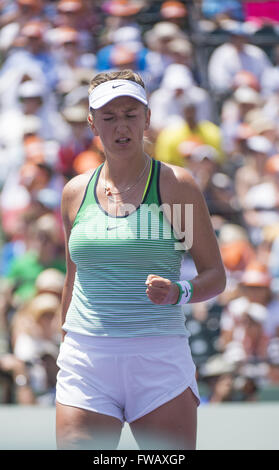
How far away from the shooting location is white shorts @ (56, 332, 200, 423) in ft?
7.18

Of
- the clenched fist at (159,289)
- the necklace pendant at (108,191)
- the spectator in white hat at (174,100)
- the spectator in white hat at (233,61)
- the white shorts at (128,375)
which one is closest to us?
the clenched fist at (159,289)

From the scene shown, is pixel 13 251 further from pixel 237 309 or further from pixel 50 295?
pixel 237 309

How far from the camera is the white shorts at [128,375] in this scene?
2.19 metres

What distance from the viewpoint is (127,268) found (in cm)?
221

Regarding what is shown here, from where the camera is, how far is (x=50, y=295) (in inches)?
211

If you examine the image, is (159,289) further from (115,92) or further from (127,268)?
(115,92)

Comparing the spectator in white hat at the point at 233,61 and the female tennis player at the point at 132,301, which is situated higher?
the female tennis player at the point at 132,301

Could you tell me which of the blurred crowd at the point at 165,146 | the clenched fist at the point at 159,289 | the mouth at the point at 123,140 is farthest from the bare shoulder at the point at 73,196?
the blurred crowd at the point at 165,146

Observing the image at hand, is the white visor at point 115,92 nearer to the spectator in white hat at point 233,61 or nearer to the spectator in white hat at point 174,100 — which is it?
the spectator in white hat at point 174,100

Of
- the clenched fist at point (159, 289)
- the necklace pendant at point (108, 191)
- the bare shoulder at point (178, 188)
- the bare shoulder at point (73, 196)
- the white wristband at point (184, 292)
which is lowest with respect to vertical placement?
the white wristband at point (184, 292)

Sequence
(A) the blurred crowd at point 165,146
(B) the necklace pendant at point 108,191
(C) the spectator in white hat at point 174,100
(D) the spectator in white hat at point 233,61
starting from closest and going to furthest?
1. (B) the necklace pendant at point 108,191
2. (A) the blurred crowd at point 165,146
3. (C) the spectator in white hat at point 174,100
4. (D) the spectator in white hat at point 233,61

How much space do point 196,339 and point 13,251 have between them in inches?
62.0

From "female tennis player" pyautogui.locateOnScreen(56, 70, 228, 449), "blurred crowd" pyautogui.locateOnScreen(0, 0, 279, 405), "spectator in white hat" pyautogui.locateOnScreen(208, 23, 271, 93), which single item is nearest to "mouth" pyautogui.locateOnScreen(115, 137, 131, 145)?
"female tennis player" pyautogui.locateOnScreen(56, 70, 228, 449)

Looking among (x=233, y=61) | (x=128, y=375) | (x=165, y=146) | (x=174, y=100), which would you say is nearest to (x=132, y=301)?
(x=128, y=375)
